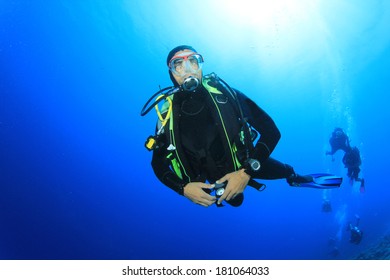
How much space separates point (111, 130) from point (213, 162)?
35.6 meters

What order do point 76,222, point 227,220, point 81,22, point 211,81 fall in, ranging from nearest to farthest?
point 211,81, point 81,22, point 76,222, point 227,220

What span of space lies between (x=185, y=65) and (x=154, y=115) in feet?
92.0

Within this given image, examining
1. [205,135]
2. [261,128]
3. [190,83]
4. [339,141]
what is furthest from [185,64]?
[339,141]

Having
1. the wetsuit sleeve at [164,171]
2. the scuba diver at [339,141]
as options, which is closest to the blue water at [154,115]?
the scuba diver at [339,141]

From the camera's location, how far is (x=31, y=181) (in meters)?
36.4

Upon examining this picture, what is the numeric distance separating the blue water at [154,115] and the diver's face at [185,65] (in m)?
15.8

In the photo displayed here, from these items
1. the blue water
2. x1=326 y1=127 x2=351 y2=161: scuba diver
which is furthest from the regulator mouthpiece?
the blue water

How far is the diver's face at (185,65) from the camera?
138 inches

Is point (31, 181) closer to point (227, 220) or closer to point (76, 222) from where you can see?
point (76, 222)

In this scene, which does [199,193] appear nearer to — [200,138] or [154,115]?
[200,138]

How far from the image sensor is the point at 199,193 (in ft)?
10.2

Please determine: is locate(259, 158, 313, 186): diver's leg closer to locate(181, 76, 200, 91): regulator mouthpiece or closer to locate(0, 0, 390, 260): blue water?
locate(181, 76, 200, 91): regulator mouthpiece

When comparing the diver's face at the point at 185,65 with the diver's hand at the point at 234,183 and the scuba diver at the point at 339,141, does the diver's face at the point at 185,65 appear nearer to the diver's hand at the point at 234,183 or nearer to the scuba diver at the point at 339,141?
the diver's hand at the point at 234,183
